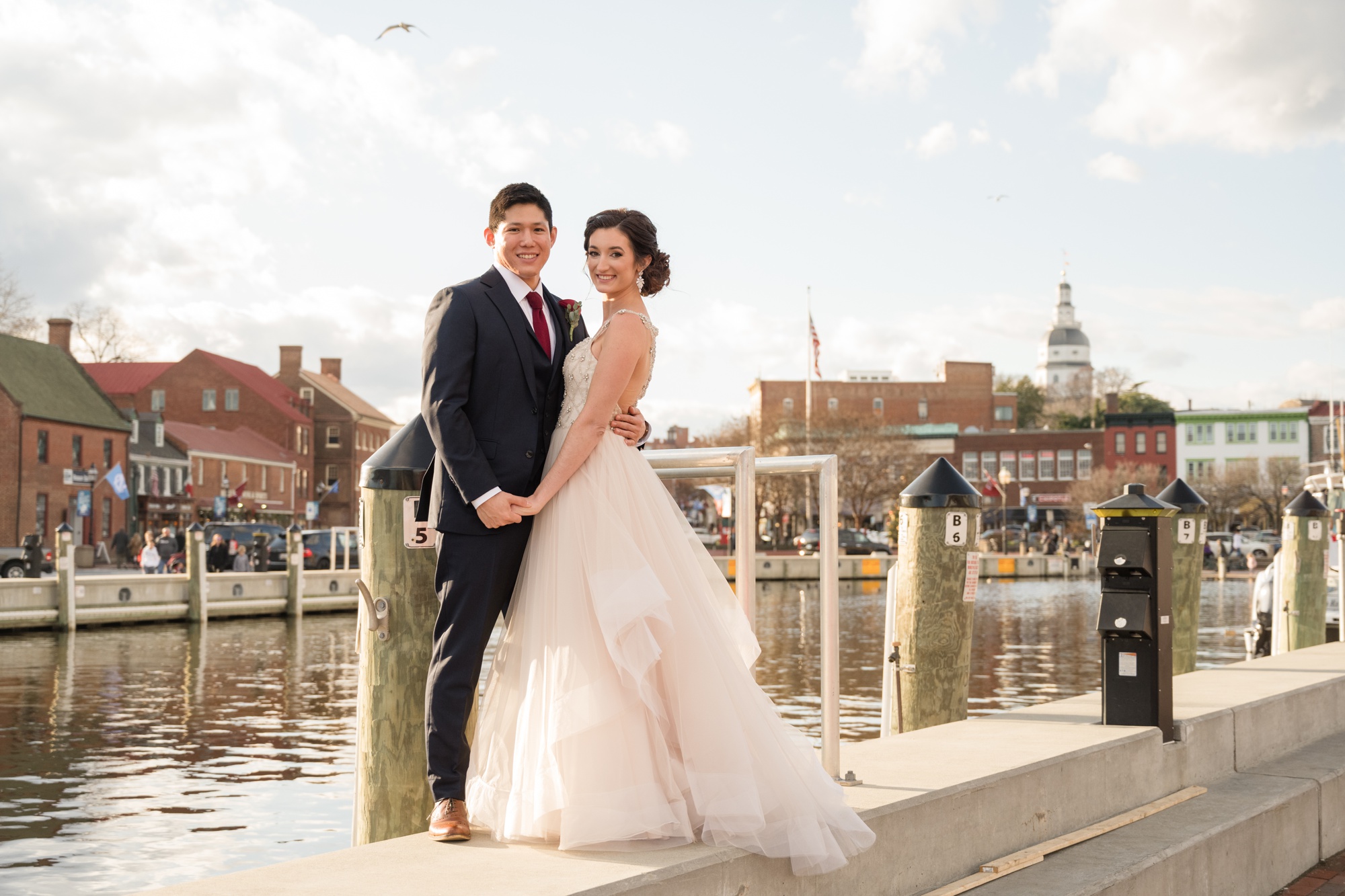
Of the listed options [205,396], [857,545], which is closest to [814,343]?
[857,545]

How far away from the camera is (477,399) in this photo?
397 cm

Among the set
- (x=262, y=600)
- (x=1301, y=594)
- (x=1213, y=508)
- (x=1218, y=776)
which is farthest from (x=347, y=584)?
(x=1213, y=508)

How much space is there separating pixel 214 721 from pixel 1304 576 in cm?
1076

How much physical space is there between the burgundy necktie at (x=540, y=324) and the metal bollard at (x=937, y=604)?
4036 millimetres

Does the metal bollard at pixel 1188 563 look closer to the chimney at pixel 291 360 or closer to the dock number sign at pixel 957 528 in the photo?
the dock number sign at pixel 957 528

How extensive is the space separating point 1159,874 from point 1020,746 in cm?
72

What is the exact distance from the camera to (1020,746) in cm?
536

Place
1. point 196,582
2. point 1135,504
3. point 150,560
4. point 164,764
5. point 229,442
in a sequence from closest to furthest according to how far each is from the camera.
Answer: point 1135,504 → point 164,764 → point 196,582 → point 150,560 → point 229,442

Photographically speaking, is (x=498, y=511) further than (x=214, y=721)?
No

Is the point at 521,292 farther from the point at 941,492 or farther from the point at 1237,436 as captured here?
the point at 1237,436

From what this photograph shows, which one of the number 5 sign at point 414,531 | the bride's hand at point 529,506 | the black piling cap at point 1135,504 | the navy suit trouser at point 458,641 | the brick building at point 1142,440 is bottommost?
the navy suit trouser at point 458,641

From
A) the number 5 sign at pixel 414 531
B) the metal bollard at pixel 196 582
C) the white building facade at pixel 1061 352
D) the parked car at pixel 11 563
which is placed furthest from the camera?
the white building facade at pixel 1061 352

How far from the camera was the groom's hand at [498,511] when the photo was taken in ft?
12.6

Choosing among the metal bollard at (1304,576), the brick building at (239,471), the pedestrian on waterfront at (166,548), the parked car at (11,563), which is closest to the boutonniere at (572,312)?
the metal bollard at (1304,576)
